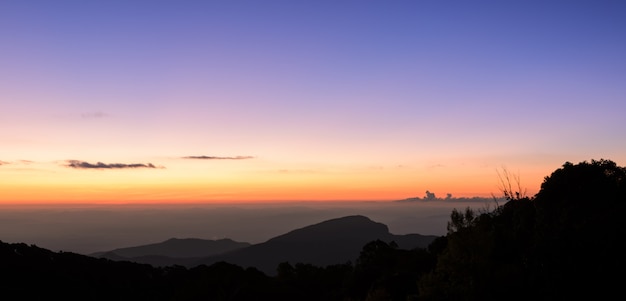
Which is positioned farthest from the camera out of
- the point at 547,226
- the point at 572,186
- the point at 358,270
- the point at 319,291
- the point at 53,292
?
the point at 319,291

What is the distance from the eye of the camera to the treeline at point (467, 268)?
25.6m

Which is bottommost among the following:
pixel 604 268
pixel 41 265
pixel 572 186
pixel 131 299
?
pixel 131 299

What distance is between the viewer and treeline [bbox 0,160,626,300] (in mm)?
25562

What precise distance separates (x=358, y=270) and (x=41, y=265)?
4400cm

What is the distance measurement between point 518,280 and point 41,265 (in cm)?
6133

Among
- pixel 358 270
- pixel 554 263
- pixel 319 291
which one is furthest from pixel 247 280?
pixel 554 263

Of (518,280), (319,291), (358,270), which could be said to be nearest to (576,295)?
(518,280)

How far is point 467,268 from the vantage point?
2908cm

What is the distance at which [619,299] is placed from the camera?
74.7 feet

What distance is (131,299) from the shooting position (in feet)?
202

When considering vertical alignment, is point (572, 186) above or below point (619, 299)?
above

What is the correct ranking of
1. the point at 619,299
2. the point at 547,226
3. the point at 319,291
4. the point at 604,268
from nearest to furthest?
the point at 619,299 → the point at 604,268 → the point at 547,226 → the point at 319,291

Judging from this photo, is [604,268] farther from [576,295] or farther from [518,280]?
[518,280]

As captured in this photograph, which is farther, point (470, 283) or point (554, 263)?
point (470, 283)
